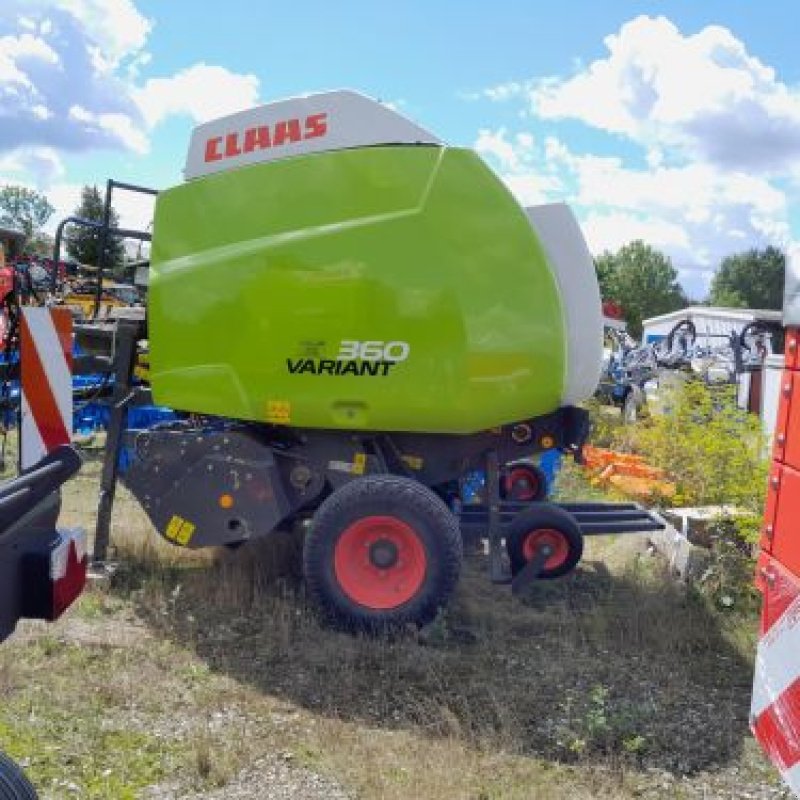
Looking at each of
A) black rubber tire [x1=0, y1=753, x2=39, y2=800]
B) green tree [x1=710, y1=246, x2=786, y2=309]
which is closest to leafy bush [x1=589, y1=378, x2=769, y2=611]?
black rubber tire [x1=0, y1=753, x2=39, y2=800]

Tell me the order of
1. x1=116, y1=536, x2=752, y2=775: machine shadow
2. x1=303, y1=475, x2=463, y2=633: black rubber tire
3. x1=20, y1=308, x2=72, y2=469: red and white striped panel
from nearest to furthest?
x1=116, y1=536, x2=752, y2=775: machine shadow < x1=20, y1=308, x2=72, y2=469: red and white striped panel < x1=303, y1=475, x2=463, y2=633: black rubber tire

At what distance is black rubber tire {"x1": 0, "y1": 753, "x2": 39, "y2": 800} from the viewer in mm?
2059

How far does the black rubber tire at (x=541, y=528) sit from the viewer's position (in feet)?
16.6

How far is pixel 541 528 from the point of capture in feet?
16.7

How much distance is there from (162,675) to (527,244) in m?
2.66

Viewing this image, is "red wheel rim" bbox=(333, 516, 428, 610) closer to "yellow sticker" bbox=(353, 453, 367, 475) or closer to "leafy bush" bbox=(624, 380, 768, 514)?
"yellow sticker" bbox=(353, 453, 367, 475)

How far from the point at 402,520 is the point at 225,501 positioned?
3.18ft

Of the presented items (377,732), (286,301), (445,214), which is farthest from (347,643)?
(445,214)

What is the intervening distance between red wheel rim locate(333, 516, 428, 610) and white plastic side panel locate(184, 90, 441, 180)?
1.91 m

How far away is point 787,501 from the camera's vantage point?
240cm

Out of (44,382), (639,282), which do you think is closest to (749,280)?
(639,282)

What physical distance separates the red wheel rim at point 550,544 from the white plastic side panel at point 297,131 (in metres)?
2.25

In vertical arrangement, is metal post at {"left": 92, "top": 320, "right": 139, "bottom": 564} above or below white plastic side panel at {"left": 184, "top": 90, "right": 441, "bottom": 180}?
below

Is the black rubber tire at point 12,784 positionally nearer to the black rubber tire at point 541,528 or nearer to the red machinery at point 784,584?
the red machinery at point 784,584
